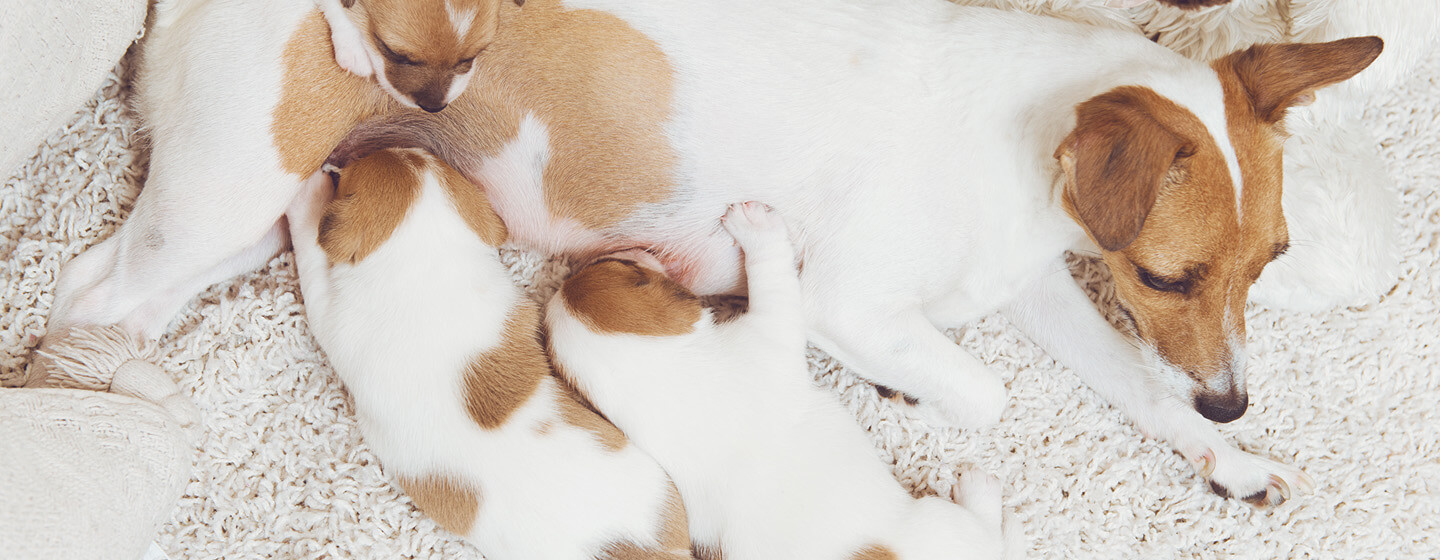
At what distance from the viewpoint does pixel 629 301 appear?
2348 millimetres

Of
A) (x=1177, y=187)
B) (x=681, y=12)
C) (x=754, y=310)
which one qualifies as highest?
(x=681, y=12)

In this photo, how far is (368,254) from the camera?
2.33 metres

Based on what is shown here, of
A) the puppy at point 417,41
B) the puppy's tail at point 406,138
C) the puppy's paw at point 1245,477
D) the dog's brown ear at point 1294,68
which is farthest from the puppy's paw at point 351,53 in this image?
the puppy's paw at point 1245,477

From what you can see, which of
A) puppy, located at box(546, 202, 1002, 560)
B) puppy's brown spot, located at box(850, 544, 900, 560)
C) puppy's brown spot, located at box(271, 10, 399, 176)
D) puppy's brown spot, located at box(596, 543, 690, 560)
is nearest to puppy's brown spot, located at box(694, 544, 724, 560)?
puppy, located at box(546, 202, 1002, 560)

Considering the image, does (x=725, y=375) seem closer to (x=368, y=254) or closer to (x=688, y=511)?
(x=688, y=511)

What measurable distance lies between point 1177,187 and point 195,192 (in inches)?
88.8

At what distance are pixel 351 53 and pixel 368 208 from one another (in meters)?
0.36

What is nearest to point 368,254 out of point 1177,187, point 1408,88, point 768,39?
point 768,39

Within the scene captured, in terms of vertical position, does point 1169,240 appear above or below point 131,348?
above

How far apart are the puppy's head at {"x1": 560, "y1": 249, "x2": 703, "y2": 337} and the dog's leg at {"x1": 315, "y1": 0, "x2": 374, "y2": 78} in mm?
731

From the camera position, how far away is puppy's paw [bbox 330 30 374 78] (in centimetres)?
230

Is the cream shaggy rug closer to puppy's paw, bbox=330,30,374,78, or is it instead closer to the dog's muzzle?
the dog's muzzle

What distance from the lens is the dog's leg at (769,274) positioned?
243cm

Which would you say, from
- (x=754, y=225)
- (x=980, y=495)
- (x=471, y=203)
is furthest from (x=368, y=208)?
(x=980, y=495)
